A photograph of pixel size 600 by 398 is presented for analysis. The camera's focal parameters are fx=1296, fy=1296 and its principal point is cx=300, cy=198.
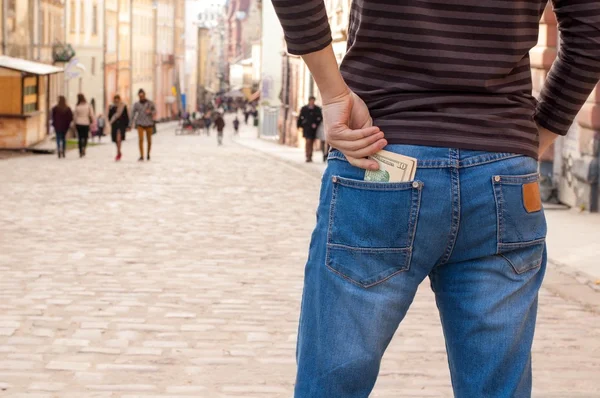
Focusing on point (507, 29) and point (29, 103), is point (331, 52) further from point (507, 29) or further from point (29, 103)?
point (29, 103)

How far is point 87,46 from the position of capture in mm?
61594

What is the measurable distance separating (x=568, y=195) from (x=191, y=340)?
9.34 metres

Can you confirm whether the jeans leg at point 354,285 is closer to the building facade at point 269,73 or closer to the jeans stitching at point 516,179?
the jeans stitching at point 516,179

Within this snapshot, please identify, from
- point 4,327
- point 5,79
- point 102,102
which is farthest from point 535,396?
point 102,102

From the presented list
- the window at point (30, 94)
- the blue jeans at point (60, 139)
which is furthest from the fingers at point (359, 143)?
the window at point (30, 94)

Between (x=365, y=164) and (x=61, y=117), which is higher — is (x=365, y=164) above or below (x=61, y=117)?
above

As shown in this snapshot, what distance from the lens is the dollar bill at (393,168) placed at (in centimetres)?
254

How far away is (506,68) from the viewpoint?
256 cm

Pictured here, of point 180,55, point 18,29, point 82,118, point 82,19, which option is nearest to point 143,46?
point 180,55

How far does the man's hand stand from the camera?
2533mm

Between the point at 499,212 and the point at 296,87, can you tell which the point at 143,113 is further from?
the point at 499,212

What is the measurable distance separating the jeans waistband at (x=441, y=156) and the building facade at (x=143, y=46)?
77800 millimetres

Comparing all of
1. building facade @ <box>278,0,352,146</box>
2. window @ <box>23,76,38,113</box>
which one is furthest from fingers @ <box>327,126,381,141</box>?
window @ <box>23,76,38,113</box>

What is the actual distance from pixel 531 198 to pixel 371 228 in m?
0.35
